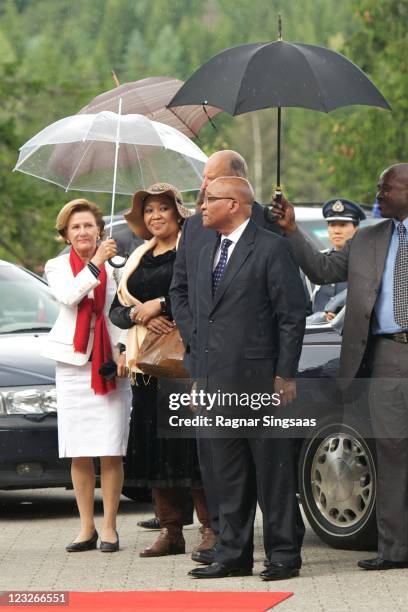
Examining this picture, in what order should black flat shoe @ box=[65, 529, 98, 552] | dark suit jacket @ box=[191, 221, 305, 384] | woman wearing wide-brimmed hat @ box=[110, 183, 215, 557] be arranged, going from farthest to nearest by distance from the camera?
black flat shoe @ box=[65, 529, 98, 552]
woman wearing wide-brimmed hat @ box=[110, 183, 215, 557]
dark suit jacket @ box=[191, 221, 305, 384]

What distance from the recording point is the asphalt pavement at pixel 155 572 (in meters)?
7.50

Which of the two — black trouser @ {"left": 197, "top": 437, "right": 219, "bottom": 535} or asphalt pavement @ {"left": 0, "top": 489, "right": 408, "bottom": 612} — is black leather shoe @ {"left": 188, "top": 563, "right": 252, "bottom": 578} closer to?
asphalt pavement @ {"left": 0, "top": 489, "right": 408, "bottom": 612}

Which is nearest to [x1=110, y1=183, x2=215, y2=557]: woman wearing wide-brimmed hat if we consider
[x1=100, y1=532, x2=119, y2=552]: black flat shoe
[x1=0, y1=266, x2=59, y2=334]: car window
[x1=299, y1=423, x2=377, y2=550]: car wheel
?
[x1=100, y1=532, x2=119, y2=552]: black flat shoe

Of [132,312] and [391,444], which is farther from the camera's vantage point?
[132,312]

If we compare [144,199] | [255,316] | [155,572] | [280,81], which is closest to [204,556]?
[155,572]

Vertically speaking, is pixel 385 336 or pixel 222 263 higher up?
pixel 222 263

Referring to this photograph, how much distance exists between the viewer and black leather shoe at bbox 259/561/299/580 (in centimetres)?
798

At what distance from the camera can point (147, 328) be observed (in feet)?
29.2

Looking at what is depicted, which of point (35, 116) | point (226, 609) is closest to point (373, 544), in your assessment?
point (226, 609)

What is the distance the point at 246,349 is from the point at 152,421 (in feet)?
4.64

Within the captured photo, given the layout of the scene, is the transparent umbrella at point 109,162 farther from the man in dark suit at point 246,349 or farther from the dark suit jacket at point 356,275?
the man in dark suit at point 246,349

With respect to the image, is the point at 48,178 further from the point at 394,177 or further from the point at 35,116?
the point at 35,116

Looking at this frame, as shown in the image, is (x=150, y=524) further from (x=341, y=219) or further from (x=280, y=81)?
(x=280, y=81)

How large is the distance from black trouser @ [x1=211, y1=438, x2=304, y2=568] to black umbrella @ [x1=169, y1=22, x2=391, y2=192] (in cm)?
130
